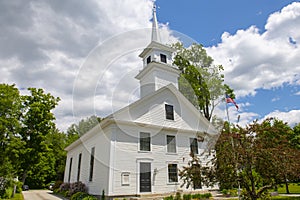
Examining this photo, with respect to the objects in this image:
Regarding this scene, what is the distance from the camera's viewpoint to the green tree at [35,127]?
18625mm

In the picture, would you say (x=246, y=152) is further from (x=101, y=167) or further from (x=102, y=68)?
(x=101, y=167)

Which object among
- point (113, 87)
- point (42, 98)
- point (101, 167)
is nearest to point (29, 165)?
point (42, 98)

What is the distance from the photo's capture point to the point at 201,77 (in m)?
25.8

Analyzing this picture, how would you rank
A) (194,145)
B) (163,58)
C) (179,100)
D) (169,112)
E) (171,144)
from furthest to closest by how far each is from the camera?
(163,58) < (179,100) < (194,145) < (169,112) < (171,144)

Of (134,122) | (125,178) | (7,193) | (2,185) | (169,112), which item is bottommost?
(7,193)

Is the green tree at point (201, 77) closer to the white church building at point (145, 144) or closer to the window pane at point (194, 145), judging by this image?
the white church building at point (145, 144)

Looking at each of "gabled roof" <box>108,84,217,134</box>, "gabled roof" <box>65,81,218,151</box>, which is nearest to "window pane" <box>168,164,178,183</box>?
"gabled roof" <box>65,81,218,151</box>

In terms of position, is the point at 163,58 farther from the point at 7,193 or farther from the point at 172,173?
the point at 7,193

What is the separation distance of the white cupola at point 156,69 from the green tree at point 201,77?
4548 millimetres

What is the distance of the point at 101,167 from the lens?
552 inches

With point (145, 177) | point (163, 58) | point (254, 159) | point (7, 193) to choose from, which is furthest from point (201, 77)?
point (7, 193)

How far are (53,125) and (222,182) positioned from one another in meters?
17.6

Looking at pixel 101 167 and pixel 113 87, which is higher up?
pixel 113 87

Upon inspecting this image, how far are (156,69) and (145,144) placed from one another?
7564mm
